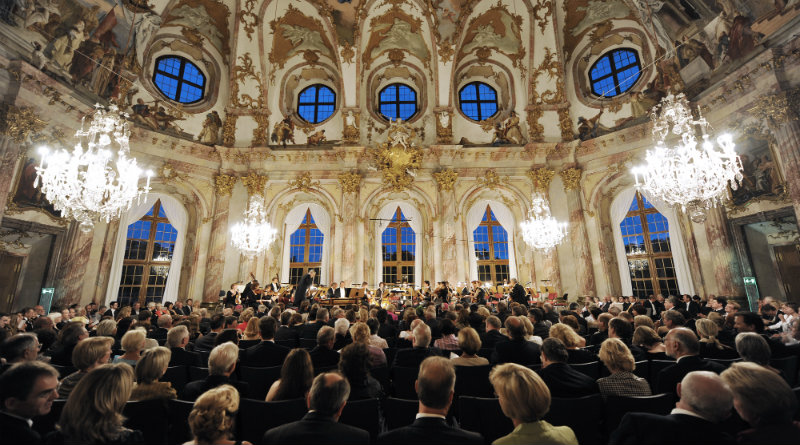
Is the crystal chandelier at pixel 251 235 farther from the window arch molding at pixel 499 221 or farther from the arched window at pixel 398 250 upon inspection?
the window arch molding at pixel 499 221

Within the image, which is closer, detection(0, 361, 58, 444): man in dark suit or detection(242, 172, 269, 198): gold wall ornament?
detection(0, 361, 58, 444): man in dark suit

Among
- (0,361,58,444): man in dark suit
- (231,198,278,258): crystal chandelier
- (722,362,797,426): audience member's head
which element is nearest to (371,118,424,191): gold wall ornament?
(231,198,278,258): crystal chandelier

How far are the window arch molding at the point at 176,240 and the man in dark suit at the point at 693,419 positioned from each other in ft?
48.2

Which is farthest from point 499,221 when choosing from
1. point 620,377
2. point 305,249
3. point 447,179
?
point 620,377

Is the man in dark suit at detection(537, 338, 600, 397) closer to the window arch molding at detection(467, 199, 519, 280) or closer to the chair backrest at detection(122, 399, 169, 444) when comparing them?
the chair backrest at detection(122, 399, 169, 444)

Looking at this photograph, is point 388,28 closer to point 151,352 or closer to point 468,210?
point 468,210

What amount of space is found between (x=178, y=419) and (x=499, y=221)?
547 inches

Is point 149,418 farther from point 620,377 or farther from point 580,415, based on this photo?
point 620,377

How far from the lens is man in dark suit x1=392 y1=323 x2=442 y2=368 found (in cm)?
367

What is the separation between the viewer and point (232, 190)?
560 inches

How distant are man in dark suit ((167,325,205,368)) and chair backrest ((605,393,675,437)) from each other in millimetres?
3742

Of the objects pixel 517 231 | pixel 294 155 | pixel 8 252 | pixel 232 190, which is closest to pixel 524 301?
pixel 517 231

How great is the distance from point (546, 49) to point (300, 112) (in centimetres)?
1120

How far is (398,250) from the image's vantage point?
49.4 ft
